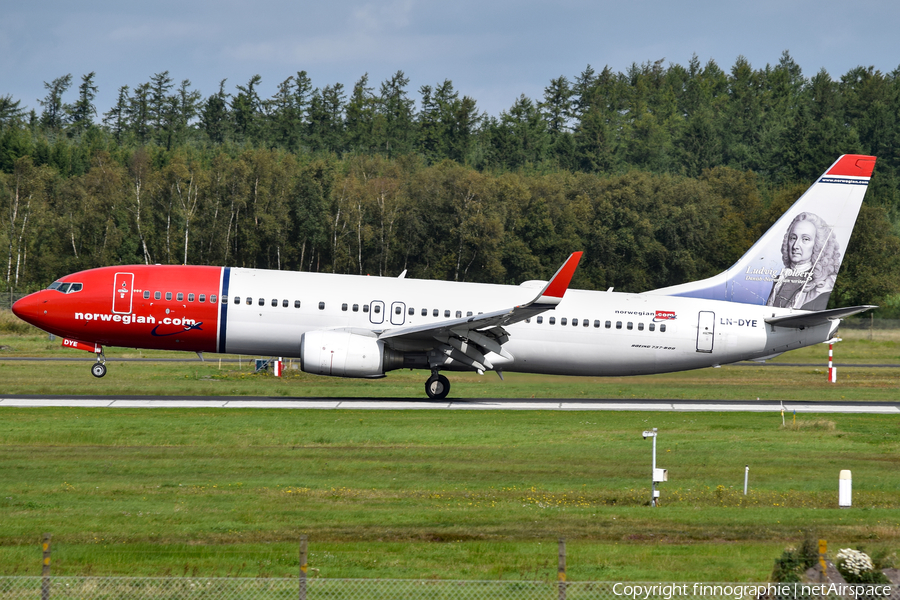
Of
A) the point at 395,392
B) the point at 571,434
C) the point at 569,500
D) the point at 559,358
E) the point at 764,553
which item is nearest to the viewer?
the point at 764,553

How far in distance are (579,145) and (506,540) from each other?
130 m

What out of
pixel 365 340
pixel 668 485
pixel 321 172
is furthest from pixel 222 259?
pixel 668 485

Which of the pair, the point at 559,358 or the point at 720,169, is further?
the point at 720,169

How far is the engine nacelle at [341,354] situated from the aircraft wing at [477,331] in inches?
27.4

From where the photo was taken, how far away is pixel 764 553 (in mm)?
15695

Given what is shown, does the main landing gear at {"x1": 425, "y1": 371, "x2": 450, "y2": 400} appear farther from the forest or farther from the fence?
the forest

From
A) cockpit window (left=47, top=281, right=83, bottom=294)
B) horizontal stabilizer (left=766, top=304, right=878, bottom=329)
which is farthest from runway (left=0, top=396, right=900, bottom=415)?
cockpit window (left=47, top=281, right=83, bottom=294)

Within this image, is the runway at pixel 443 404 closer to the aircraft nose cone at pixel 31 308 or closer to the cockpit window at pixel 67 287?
the aircraft nose cone at pixel 31 308

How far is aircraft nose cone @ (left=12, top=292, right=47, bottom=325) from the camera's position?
34125mm

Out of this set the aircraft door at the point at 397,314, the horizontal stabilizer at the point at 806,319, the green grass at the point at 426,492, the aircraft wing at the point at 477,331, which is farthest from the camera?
the horizontal stabilizer at the point at 806,319

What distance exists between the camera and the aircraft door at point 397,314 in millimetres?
34031

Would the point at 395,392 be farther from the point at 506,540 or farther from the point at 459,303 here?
the point at 506,540

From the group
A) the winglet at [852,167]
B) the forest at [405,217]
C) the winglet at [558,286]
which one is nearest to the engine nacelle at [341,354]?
the winglet at [558,286]

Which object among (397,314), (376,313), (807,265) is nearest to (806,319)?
(807,265)
